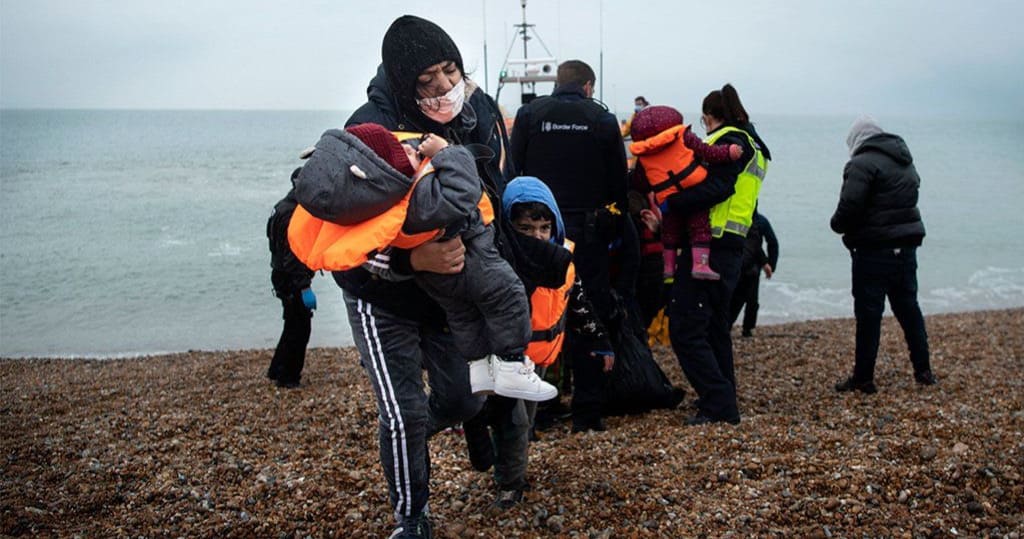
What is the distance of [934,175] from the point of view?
5784 centimetres

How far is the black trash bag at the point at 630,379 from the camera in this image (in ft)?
21.4

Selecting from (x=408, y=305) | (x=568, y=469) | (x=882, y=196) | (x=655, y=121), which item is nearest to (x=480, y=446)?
(x=568, y=469)

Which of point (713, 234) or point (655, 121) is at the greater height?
point (655, 121)

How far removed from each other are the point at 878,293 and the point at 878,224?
22.7 inches

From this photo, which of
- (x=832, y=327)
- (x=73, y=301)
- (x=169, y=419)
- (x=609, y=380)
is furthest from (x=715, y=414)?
(x=73, y=301)

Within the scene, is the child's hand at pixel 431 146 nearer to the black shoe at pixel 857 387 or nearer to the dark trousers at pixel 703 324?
the dark trousers at pixel 703 324

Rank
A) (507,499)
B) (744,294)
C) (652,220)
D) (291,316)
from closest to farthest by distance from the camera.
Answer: (507,499) → (652,220) → (291,316) → (744,294)

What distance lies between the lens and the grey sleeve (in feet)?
10.4

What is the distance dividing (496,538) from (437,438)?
1842 millimetres

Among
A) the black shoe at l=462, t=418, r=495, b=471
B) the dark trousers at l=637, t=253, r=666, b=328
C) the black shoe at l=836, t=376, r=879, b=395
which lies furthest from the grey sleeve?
the black shoe at l=836, t=376, r=879, b=395

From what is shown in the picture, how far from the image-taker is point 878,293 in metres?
7.22

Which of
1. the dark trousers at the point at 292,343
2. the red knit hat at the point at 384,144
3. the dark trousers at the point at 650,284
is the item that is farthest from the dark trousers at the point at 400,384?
the dark trousers at the point at 292,343

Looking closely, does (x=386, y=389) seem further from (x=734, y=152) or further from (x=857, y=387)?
(x=857, y=387)

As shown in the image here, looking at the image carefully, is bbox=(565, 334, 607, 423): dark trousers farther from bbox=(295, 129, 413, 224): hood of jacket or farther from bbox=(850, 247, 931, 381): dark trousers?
bbox=(295, 129, 413, 224): hood of jacket
